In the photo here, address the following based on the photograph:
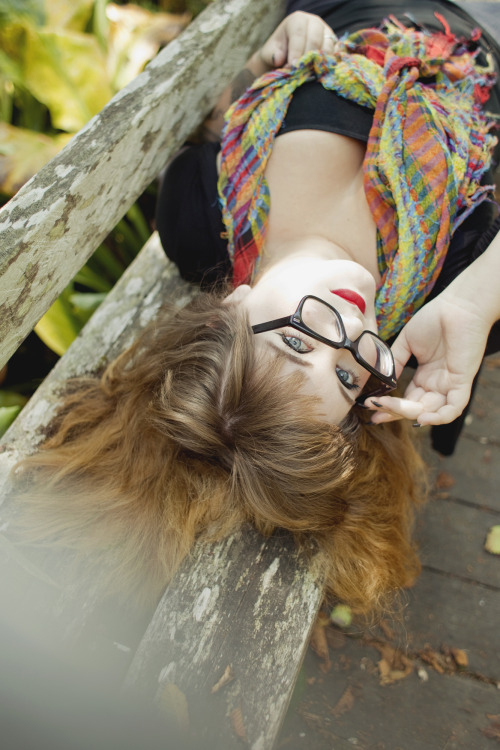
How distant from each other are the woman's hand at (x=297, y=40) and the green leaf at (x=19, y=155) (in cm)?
96

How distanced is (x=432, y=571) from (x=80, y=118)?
2.54m

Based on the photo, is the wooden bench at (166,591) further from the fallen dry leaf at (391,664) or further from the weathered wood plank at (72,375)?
the fallen dry leaf at (391,664)

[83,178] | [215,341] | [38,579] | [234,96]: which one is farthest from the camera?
[234,96]

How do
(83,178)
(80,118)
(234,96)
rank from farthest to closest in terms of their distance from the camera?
(80,118)
(234,96)
(83,178)

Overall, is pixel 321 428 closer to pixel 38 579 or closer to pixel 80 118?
pixel 38 579

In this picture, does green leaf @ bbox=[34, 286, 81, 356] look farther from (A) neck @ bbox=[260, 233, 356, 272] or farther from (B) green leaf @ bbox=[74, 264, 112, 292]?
(A) neck @ bbox=[260, 233, 356, 272]

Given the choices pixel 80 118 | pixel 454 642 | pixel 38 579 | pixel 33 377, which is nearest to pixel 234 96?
pixel 80 118

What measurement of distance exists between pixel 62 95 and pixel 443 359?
7.10ft

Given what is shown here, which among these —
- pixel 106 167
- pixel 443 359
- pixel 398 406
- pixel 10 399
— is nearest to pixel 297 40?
pixel 106 167

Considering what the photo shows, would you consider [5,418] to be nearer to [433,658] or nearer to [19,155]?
[19,155]

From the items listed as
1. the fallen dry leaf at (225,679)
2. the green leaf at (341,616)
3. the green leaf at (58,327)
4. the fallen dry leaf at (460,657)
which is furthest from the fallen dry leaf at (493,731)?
the green leaf at (58,327)

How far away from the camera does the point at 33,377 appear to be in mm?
2787

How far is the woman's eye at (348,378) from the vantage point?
1640 mm

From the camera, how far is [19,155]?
7.72ft
